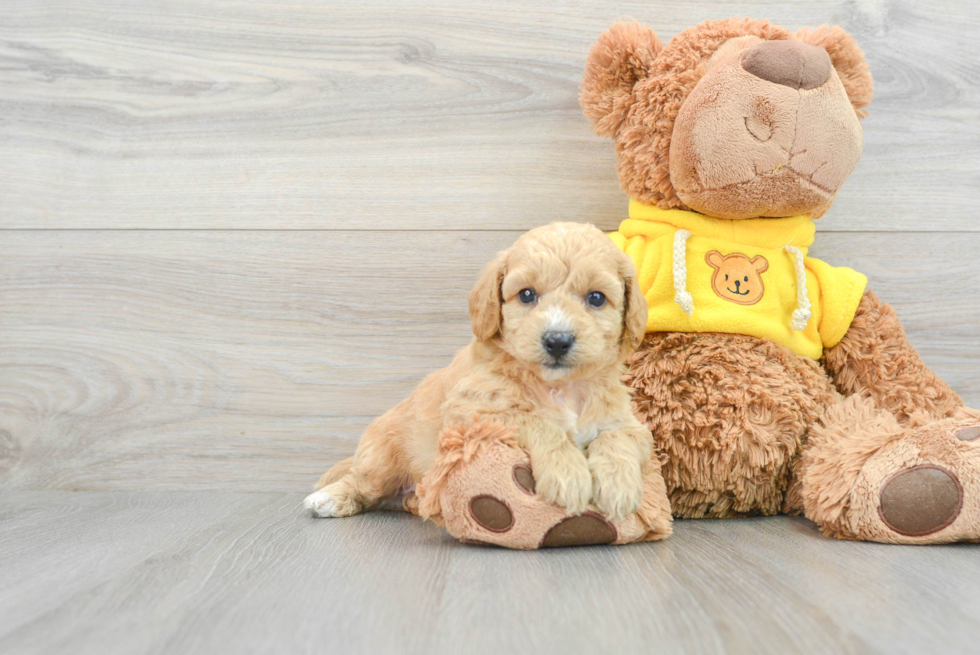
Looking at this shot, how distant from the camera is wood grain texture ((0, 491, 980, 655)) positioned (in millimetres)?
723

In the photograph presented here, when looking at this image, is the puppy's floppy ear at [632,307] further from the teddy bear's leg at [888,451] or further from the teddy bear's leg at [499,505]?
the teddy bear's leg at [888,451]

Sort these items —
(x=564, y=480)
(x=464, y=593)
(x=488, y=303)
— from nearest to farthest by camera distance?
(x=464, y=593), (x=564, y=480), (x=488, y=303)

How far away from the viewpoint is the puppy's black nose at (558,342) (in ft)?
3.37

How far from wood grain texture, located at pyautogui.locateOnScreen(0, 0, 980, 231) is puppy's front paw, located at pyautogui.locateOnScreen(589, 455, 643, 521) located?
2.35 feet

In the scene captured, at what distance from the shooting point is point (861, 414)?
1250 millimetres

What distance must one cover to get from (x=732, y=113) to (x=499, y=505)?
765 millimetres

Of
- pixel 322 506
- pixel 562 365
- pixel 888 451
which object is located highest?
pixel 562 365

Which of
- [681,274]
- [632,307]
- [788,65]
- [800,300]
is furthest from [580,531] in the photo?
[788,65]

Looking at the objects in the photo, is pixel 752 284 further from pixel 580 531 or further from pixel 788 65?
pixel 580 531

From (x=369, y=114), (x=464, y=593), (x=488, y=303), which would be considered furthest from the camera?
(x=369, y=114)

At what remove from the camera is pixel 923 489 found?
1045mm

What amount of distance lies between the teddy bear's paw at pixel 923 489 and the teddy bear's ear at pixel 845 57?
641 millimetres

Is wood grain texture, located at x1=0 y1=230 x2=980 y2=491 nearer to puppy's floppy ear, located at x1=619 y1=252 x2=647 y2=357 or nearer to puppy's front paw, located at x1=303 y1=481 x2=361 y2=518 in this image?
puppy's front paw, located at x1=303 y1=481 x2=361 y2=518

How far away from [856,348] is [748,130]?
47cm
